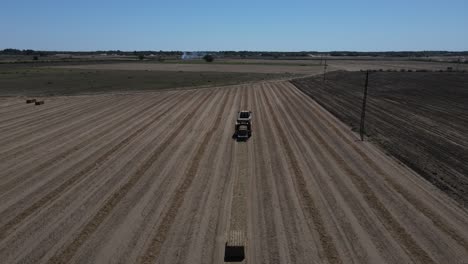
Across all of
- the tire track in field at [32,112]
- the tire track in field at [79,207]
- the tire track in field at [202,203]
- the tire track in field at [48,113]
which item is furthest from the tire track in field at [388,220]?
the tire track in field at [32,112]

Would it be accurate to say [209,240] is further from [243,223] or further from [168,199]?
[168,199]

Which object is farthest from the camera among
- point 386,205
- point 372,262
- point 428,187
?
point 428,187

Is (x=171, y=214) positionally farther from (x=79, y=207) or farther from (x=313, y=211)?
(x=313, y=211)

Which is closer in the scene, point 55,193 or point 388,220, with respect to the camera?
point 388,220

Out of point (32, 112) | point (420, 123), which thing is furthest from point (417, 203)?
point (32, 112)

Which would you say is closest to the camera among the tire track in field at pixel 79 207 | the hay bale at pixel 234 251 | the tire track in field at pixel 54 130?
the hay bale at pixel 234 251

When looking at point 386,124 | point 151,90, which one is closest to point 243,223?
point 386,124

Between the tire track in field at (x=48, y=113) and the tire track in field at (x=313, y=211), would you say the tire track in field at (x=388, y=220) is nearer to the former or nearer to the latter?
the tire track in field at (x=313, y=211)
